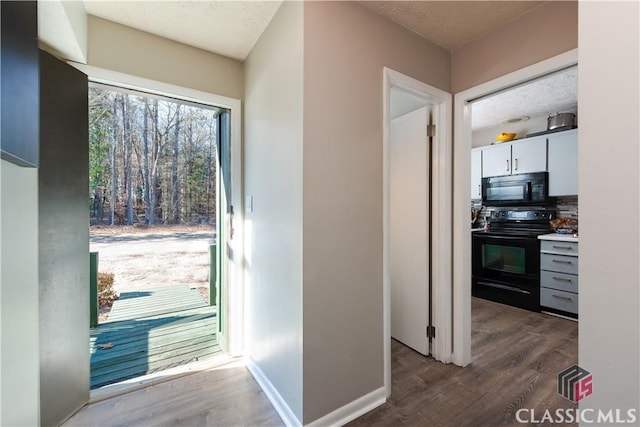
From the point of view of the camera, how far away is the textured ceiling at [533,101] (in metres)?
2.83

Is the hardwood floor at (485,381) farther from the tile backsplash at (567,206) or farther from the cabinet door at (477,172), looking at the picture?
the cabinet door at (477,172)

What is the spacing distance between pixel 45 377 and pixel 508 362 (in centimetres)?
308

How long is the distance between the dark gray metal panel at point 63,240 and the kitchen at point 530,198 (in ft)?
12.0

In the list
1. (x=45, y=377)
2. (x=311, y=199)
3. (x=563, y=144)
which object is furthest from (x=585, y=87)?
(x=563, y=144)

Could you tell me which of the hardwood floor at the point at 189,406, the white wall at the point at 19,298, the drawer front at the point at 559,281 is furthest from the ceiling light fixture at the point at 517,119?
the white wall at the point at 19,298

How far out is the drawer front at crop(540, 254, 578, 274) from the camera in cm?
299

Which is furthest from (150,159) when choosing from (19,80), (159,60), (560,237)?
(560,237)

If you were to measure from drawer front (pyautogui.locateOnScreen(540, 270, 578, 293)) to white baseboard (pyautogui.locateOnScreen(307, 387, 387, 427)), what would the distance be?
8.79 feet

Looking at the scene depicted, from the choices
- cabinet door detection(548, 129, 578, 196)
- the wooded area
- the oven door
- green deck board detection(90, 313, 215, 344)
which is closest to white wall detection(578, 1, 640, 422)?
the wooded area

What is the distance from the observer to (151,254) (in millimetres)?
2400

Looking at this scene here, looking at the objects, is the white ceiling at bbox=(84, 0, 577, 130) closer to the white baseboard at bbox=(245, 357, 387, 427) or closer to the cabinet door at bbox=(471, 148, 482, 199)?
the white baseboard at bbox=(245, 357, 387, 427)

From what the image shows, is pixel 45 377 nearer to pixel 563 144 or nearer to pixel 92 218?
pixel 92 218

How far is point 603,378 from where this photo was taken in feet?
1.75

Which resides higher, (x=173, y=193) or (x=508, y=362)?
(x=173, y=193)
